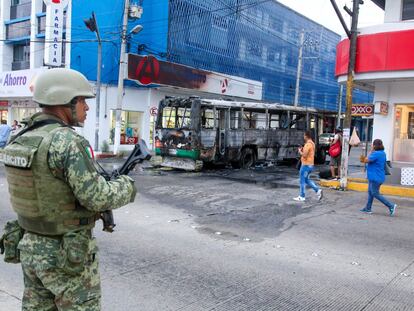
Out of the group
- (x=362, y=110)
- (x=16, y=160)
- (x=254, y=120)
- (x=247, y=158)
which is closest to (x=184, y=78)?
(x=254, y=120)

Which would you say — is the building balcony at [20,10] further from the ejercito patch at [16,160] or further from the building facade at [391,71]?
the ejercito patch at [16,160]

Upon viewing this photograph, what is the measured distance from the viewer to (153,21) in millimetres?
26734

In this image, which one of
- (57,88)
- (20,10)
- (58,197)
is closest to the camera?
(58,197)

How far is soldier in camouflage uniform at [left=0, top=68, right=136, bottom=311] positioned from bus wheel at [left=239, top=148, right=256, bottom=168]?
15594mm

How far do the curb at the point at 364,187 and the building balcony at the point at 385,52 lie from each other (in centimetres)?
309

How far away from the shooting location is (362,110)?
14477mm

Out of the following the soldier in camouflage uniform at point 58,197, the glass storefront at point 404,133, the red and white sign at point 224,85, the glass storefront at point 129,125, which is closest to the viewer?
the soldier in camouflage uniform at point 58,197

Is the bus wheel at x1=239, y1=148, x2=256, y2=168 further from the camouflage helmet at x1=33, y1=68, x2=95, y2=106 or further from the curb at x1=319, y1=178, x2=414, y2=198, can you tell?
the camouflage helmet at x1=33, y1=68, x2=95, y2=106

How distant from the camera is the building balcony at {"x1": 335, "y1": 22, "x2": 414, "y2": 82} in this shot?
484 inches

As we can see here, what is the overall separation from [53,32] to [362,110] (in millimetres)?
16669

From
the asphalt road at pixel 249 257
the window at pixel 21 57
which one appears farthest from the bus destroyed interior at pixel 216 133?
the window at pixel 21 57

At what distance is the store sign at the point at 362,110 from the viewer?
14.4m

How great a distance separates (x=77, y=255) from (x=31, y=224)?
0.31 m

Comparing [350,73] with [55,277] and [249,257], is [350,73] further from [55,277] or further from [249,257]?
[55,277]
